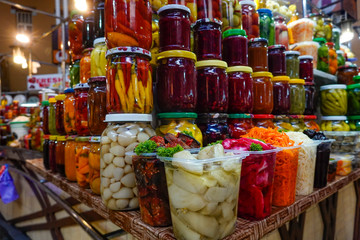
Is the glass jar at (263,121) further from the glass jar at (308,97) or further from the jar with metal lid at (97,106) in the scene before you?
the jar with metal lid at (97,106)

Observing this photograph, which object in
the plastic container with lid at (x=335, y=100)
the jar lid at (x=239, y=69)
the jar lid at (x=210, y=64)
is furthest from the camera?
the plastic container with lid at (x=335, y=100)

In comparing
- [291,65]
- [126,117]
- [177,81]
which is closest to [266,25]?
[291,65]

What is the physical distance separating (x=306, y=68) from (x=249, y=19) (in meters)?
0.58

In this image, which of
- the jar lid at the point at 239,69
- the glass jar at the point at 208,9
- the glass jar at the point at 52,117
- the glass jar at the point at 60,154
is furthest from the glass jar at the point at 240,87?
the glass jar at the point at 52,117

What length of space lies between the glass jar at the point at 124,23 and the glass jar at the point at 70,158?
Result: 0.55 m

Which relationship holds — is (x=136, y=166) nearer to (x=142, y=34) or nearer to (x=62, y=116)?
(x=142, y=34)

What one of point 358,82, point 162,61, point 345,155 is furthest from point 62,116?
point 358,82

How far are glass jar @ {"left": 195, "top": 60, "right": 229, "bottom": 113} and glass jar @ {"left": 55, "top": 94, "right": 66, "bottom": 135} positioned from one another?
791 mm

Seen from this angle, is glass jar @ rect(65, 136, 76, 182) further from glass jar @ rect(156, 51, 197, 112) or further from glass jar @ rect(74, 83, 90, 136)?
glass jar @ rect(156, 51, 197, 112)

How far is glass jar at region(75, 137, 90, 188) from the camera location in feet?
3.57

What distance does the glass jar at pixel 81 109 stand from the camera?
1.15 m

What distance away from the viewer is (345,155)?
163 cm

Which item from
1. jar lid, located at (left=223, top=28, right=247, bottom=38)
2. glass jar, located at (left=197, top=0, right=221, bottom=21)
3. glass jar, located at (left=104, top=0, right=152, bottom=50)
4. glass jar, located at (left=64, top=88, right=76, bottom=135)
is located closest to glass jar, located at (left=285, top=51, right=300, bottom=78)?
jar lid, located at (left=223, top=28, right=247, bottom=38)

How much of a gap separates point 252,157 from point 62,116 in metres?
1.09
